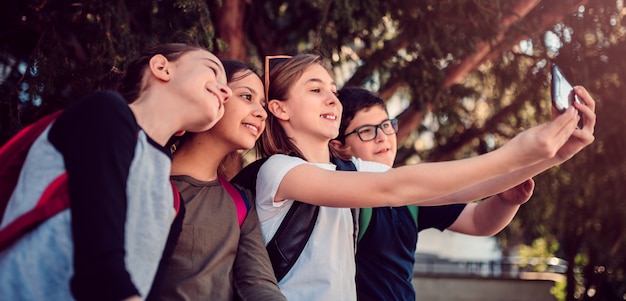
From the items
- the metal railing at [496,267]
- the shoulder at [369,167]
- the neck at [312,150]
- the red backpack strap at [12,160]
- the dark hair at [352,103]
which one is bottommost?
the metal railing at [496,267]

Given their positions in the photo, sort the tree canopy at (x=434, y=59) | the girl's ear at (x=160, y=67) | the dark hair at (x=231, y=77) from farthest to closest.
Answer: the tree canopy at (x=434, y=59) < the dark hair at (x=231, y=77) < the girl's ear at (x=160, y=67)

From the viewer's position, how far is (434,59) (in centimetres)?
632

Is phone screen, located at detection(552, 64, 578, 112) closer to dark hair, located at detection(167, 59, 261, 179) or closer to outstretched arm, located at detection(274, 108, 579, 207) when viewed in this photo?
outstretched arm, located at detection(274, 108, 579, 207)

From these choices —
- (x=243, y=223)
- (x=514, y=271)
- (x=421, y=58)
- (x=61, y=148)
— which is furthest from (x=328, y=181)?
(x=514, y=271)

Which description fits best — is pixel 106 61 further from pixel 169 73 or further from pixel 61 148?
pixel 61 148

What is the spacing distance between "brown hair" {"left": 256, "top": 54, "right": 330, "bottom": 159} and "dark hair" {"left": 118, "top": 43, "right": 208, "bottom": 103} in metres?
0.65

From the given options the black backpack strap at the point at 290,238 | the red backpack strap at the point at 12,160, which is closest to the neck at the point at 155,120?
the red backpack strap at the point at 12,160

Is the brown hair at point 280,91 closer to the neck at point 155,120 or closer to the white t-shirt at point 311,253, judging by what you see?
the white t-shirt at point 311,253

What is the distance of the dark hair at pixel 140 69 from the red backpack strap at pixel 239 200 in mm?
493

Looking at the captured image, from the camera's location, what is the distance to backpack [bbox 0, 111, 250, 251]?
1497 mm

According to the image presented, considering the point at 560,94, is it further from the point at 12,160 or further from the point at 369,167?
the point at 12,160

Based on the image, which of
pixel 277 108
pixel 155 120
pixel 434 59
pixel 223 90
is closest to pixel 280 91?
pixel 277 108

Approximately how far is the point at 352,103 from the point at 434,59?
2.95 metres

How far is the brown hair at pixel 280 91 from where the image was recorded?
2813 mm
